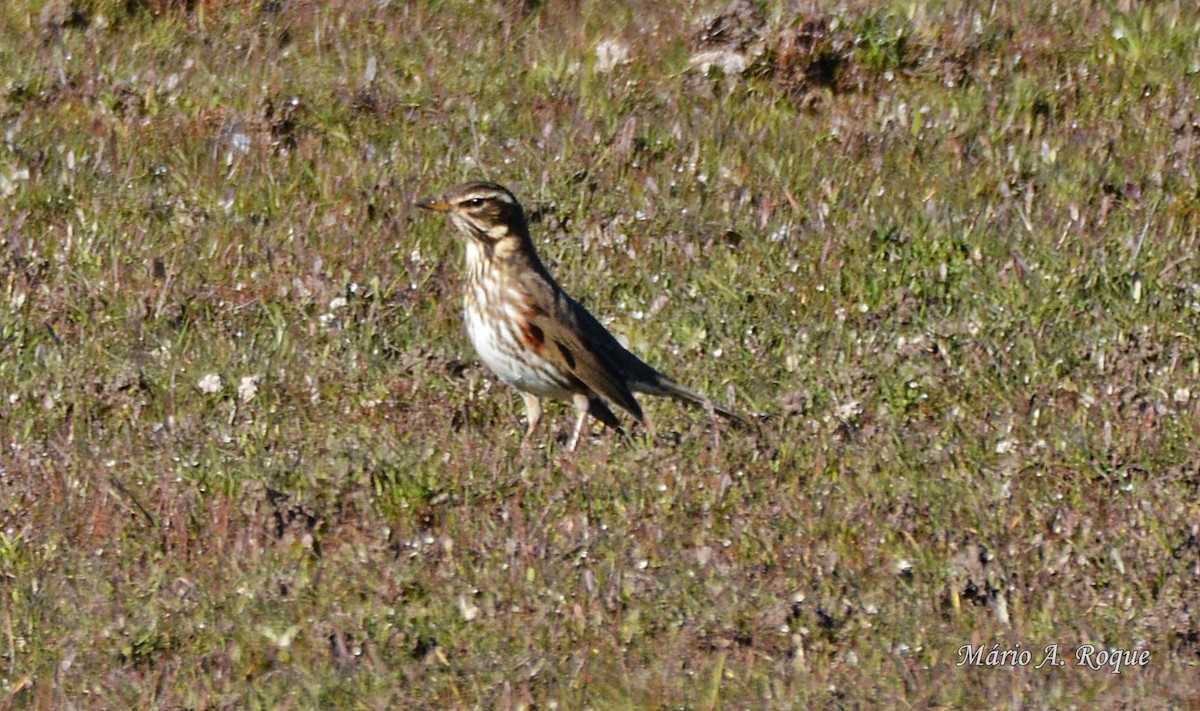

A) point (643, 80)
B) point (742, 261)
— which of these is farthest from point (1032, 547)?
point (643, 80)

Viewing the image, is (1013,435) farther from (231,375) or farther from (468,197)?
(231,375)

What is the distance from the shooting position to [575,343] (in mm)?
9281

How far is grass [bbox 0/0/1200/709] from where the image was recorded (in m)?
6.88

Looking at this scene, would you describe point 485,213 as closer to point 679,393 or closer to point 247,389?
point 679,393

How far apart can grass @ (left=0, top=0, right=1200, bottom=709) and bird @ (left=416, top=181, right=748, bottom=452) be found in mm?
195

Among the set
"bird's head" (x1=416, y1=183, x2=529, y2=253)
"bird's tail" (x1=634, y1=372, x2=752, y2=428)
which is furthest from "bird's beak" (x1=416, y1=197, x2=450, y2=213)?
"bird's tail" (x1=634, y1=372, x2=752, y2=428)

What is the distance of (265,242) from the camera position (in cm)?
1077

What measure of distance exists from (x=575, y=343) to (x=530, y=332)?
21 centimetres

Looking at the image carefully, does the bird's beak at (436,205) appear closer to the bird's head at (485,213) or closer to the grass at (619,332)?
the bird's head at (485,213)

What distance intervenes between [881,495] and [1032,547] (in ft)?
2.43

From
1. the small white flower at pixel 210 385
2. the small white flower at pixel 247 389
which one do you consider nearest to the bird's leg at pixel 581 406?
the small white flower at pixel 247 389

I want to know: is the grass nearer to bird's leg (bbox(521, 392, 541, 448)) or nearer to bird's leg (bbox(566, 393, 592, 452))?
bird's leg (bbox(521, 392, 541, 448))

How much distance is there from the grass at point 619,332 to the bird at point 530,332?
195 millimetres

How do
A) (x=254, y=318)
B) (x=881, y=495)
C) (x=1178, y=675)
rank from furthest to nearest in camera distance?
(x=254, y=318) → (x=881, y=495) → (x=1178, y=675)
